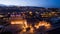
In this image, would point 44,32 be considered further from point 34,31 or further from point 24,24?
point 24,24

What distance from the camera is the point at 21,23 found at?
10.7ft

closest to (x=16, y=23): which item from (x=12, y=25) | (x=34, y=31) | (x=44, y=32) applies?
(x=12, y=25)

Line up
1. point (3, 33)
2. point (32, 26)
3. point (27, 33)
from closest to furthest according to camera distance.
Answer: point (3, 33), point (27, 33), point (32, 26)

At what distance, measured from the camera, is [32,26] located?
9.96 feet

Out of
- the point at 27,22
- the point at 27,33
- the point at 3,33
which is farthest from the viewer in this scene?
the point at 27,22

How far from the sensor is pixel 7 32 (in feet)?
8.66

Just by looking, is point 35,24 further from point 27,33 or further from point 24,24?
point 27,33

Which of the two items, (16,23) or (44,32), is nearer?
(44,32)

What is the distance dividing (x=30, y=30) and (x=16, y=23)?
544mm

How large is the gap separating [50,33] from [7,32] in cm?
88

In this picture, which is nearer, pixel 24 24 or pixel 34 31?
pixel 34 31

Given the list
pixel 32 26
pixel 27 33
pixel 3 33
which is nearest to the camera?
pixel 3 33

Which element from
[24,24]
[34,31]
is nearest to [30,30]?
[34,31]

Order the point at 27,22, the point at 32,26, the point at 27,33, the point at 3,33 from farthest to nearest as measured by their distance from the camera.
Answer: the point at 27,22 → the point at 32,26 → the point at 27,33 → the point at 3,33
